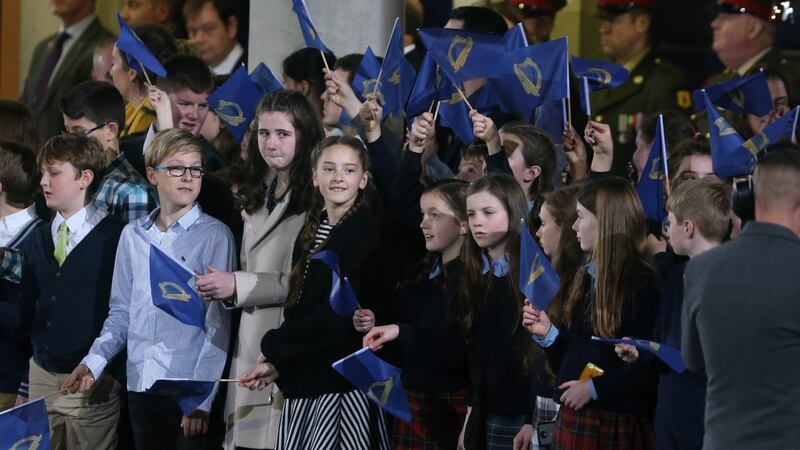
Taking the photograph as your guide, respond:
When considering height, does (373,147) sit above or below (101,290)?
above

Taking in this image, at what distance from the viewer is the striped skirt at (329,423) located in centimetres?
606

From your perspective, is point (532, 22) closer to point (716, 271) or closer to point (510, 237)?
point (510, 237)

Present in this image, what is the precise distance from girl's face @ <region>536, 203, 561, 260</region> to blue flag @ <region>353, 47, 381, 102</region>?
1.40 meters

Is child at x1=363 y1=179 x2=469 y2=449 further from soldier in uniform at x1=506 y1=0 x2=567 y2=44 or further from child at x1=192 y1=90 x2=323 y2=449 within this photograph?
soldier in uniform at x1=506 y1=0 x2=567 y2=44

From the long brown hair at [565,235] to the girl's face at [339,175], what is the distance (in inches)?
33.0

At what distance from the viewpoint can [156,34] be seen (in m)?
8.61

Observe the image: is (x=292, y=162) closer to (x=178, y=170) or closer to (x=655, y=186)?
(x=178, y=170)

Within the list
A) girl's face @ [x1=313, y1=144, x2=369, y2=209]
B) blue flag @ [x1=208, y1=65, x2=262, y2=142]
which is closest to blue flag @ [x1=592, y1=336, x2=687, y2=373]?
girl's face @ [x1=313, y1=144, x2=369, y2=209]

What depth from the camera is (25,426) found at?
6.07 m

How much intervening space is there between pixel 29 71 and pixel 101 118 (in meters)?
5.69

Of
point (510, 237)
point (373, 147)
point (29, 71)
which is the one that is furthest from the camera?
point (29, 71)

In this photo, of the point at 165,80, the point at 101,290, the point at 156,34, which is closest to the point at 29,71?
the point at 156,34

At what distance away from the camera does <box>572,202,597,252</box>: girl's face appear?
5.55 m

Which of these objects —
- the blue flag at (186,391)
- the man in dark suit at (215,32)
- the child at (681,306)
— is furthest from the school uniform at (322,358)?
the man in dark suit at (215,32)
